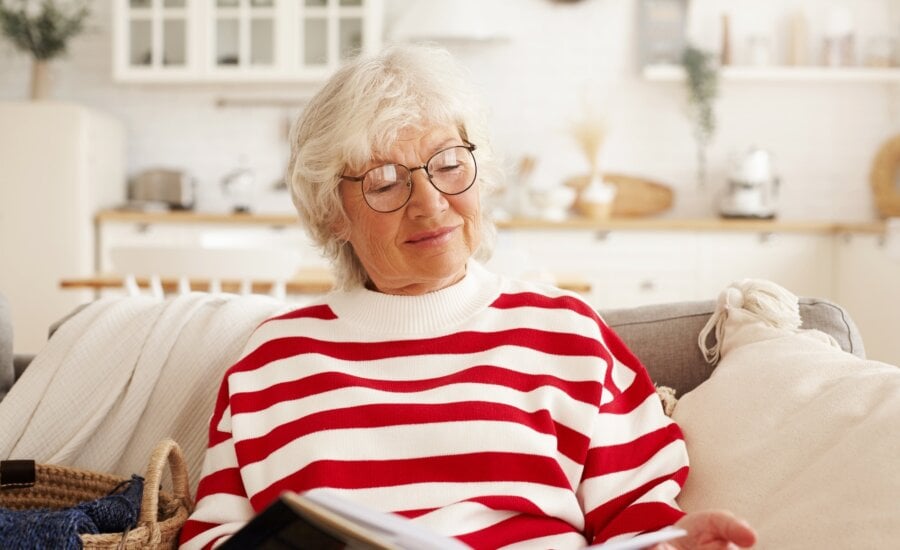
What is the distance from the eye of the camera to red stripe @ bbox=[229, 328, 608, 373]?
4.09 ft

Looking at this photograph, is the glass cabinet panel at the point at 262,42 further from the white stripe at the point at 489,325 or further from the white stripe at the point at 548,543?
the white stripe at the point at 548,543

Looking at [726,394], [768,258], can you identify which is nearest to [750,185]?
[768,258]

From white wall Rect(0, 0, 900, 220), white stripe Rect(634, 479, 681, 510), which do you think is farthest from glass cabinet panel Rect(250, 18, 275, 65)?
white stripe Rect(634, 479, 681, 510)

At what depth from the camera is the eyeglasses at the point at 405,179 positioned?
4.12 ft

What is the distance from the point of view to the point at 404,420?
1.18 metres

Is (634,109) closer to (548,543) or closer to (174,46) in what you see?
(174,46)

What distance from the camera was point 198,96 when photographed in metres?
5.04

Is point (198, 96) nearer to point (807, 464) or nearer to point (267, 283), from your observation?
point (267, 283)

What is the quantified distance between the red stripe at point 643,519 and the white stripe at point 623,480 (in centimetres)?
3

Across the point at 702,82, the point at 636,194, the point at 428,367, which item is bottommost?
the point at 428,367

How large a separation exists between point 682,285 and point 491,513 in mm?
3341

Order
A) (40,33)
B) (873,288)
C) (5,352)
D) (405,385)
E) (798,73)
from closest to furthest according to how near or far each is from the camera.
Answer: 1. (405,385)
2. (5,352)
3. (873,288)
4. (798,73)
5. (40,33)

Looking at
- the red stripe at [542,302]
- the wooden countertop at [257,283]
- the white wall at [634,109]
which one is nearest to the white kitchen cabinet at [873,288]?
the white wall at [634,109]

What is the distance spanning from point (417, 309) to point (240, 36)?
3.83m
